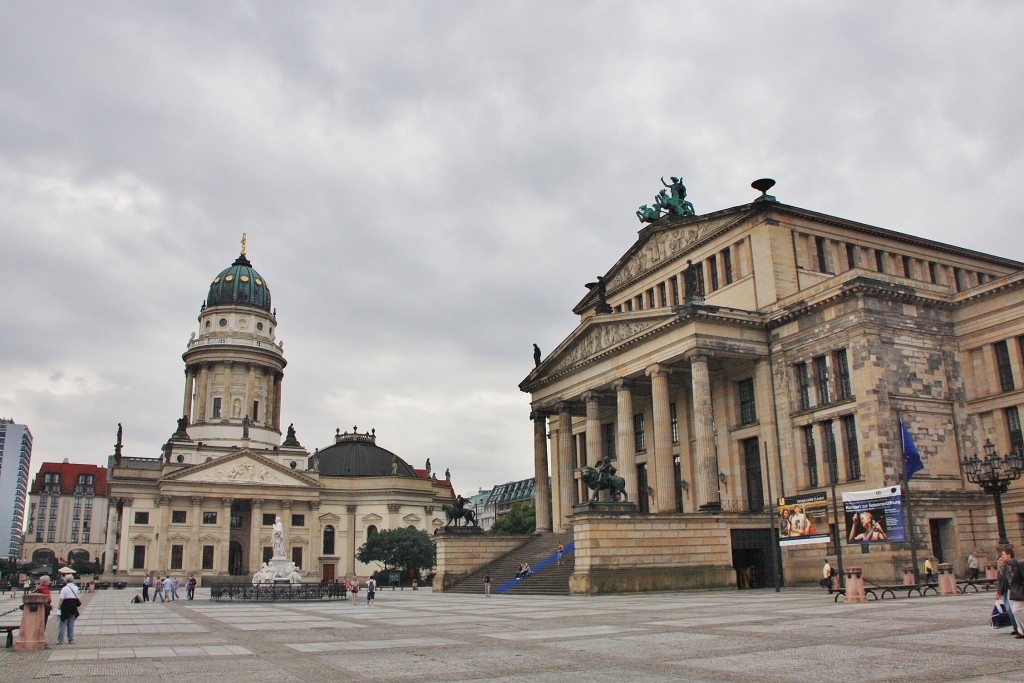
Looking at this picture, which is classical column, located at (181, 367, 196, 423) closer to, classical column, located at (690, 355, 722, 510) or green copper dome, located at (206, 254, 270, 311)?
green copper dome, located at (206, 254, 270, 311)

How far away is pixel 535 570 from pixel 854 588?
24776 millimetres

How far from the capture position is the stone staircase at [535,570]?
4366 cm

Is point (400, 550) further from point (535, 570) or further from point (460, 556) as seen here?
point (535, 570)

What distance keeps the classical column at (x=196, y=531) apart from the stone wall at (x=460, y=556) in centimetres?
5612

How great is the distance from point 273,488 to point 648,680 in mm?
100873

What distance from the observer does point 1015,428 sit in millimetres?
41500

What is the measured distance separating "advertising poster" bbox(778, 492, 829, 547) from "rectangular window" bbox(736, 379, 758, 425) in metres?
7.32

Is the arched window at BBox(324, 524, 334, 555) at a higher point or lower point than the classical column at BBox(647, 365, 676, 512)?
lower

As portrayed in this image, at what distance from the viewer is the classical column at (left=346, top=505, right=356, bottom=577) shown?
112 metres

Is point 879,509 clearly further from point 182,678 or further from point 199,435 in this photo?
point 199,435

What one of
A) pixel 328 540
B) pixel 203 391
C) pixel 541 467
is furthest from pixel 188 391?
pixel 541 467

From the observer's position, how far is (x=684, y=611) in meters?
25.4

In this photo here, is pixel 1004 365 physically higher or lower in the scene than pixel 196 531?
higher

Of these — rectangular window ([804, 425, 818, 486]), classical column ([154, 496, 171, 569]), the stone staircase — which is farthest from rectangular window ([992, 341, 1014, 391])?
classical column ([154, 496, 171, 569])
